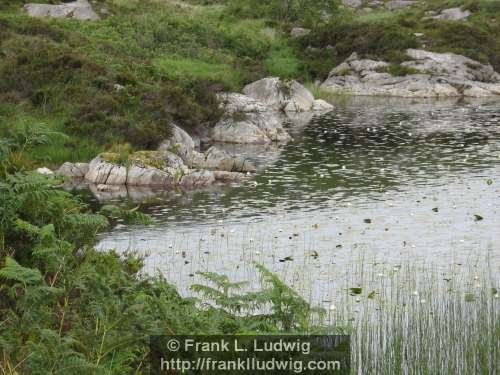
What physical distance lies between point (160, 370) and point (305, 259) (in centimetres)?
953

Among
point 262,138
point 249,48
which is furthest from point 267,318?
point 249,48

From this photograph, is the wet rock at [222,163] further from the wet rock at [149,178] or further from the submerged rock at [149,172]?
the wet rock at [149,178]

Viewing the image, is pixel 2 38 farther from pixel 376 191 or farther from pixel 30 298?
pixel 30 298

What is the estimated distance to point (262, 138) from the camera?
38.8 metres

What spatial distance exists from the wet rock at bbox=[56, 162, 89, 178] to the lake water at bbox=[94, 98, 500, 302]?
9.37 feet

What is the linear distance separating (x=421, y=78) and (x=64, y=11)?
2668cm

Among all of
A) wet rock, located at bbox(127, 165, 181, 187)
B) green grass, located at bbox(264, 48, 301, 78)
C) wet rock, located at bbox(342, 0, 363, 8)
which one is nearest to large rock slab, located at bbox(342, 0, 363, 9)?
wet rock, located at bbox(342, 0, 363, 8)

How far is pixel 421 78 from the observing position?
61062mm

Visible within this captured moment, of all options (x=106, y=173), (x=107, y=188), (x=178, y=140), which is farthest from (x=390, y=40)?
(x=107, y=188)

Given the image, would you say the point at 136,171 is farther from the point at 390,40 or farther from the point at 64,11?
the point at 390,40

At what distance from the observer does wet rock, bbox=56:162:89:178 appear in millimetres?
28969

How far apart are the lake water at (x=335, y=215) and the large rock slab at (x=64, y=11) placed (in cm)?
2655

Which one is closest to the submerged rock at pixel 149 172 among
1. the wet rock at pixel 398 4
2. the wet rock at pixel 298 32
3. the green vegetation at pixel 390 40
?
the green vegetation at pixel 390 40

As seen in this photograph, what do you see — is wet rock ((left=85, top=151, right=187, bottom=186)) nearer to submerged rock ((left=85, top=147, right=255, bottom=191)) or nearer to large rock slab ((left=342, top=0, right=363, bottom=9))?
submerged rock ((left=85, top=147, right=255, bottom=191))
